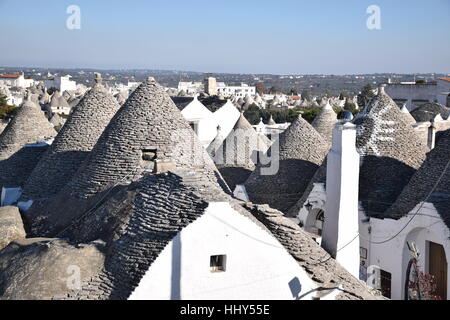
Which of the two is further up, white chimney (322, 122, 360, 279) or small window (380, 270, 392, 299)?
white chimney (322, 122, 360, 279)

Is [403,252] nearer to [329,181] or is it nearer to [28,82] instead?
[329,181]

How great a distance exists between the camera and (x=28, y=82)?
343 feet

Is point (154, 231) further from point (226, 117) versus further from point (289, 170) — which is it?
point (226, 117)

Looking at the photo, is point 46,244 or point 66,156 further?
point 66,156

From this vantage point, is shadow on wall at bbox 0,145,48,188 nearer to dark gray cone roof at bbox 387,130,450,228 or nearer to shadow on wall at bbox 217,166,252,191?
shadow on wall at bbox 217,166,252,191

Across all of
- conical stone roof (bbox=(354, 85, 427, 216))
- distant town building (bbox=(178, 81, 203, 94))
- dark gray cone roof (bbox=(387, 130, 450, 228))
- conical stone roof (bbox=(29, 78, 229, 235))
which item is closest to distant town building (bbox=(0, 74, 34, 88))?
distant town building (bbox=(178, 81, 203, 94))

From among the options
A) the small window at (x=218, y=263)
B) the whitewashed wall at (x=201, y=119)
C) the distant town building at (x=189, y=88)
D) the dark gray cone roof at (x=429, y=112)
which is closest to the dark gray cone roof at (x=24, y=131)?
the small window at (x=218, y=263)

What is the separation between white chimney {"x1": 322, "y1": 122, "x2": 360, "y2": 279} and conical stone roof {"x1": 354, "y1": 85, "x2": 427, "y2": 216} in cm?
244

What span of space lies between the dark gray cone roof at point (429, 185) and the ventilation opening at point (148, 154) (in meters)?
4.69

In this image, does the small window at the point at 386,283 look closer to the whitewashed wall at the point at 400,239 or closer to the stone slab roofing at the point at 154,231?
the whitewashed wall at the point at 400,239

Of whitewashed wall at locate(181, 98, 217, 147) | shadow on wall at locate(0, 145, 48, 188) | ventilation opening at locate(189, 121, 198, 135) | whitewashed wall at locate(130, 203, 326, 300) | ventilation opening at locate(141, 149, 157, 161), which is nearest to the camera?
whitewashed wall at locate(130, 203, 326, 300)

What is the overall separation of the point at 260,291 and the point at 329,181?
131 inches

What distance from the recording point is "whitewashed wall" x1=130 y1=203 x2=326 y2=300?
22.4 ft

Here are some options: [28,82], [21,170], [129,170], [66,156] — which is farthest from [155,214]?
[28,82]
